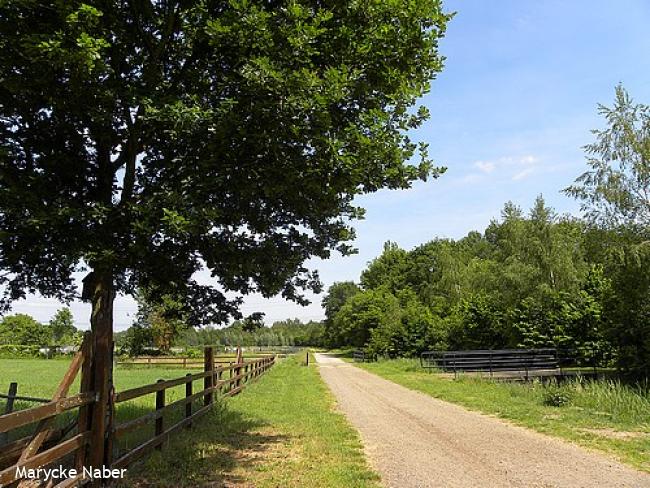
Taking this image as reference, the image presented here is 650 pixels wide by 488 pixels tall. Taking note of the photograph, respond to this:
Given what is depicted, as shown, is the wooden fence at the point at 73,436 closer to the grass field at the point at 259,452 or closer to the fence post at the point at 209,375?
the grass field at the point at 259,452

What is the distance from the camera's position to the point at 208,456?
25.8ft

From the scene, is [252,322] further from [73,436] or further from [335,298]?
[335,298]

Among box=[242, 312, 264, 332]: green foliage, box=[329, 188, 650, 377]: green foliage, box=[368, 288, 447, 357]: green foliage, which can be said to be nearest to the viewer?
box=[242, 312, 264, 332]: green foliage

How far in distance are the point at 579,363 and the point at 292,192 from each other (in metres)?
25.8

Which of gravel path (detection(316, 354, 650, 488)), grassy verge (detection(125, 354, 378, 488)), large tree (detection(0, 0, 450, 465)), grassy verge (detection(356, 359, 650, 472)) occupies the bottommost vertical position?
grassy verge (detection(356, 359, 650, 472))

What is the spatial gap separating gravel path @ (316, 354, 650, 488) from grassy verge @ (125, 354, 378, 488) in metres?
0.45

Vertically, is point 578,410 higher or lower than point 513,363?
lower

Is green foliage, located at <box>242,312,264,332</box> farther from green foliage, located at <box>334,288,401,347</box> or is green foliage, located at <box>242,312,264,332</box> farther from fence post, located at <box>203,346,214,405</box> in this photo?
green foliage, located at <box>334,288,401,347</box>

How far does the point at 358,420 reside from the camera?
39.4 feet

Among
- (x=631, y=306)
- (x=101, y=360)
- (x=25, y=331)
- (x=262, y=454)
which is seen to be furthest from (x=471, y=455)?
(x=25, y=331)

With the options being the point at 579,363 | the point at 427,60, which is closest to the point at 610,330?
the point at 579,363

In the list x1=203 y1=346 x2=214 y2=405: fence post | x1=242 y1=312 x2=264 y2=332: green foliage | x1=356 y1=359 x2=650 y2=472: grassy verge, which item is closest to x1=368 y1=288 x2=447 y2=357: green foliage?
x1=356 y1=359 x2=650 y2=472: grassy verge

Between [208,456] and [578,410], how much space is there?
9.49m

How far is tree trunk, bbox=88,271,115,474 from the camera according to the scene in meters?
5.71
